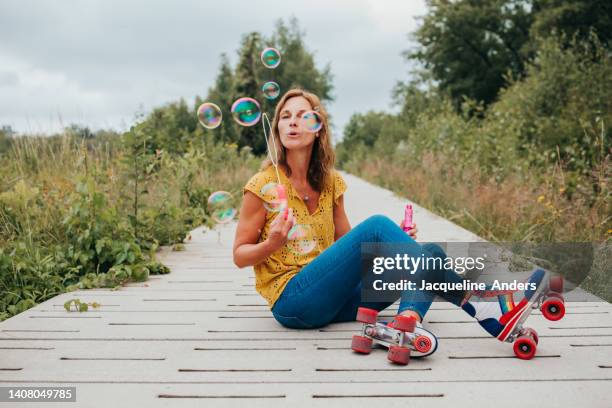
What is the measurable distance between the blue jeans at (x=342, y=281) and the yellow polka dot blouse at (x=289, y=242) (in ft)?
0.24

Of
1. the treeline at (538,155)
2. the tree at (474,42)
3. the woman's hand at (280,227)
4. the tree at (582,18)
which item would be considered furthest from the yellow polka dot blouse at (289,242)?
the tree at (474,42)

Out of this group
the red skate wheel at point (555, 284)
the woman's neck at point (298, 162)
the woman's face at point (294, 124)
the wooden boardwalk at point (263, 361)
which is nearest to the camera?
the wooden boardwalk at point (263, 361)

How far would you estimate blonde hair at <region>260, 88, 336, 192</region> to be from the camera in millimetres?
2564

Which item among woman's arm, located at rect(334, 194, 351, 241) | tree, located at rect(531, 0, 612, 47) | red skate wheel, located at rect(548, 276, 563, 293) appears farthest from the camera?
tree, located at rect(531, 0, 612, 47)

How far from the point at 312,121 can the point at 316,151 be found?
0.85 ft

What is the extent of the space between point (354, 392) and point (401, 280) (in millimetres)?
567

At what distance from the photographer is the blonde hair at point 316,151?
2.56 m

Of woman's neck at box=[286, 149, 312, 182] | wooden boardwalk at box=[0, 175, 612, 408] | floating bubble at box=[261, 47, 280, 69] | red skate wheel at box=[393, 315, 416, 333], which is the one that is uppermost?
floating bubble at box=[261, 47, 280, 69]

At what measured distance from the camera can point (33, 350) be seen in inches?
91.3

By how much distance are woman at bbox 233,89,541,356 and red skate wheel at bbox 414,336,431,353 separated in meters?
0.02

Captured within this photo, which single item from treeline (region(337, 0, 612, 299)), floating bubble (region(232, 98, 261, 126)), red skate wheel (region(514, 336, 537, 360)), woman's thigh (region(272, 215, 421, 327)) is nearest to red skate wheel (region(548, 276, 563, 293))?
red skate wheel (region(514, 336, 537, 360))

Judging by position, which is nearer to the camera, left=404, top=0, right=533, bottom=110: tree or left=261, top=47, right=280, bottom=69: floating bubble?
left=261, top=47, right=280, bottom=69: floating bubble

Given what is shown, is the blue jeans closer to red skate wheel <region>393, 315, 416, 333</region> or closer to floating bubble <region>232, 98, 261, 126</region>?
red skate wheel <region>393, 315, 416, 333</region>

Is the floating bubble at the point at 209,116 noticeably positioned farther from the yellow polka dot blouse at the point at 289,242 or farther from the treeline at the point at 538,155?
the treeline at the point at 538,155
